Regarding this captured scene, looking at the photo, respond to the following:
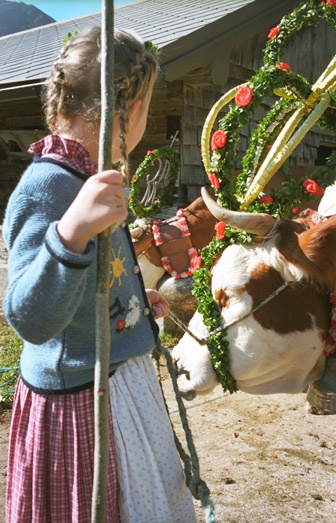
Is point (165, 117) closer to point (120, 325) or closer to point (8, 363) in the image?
point (8, 363)

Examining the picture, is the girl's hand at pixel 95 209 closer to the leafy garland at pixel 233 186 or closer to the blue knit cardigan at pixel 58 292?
the blue knit cardigan at pixel 58 292

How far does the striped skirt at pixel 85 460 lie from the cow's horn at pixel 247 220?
2.98ft

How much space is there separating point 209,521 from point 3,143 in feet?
28.5

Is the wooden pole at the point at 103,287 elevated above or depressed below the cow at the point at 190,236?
above

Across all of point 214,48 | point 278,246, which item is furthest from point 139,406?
point 214,48

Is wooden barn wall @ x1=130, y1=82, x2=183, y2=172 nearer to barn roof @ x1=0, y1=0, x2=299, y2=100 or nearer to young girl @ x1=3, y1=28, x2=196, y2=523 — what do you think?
barn roof @ x1=0, y1=0, x2=299, y2=100

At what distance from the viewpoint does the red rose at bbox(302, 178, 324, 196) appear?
228 centimetres

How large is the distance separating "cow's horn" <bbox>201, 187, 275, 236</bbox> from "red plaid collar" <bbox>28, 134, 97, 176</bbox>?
95 centimetres

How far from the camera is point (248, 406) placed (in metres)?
3.77

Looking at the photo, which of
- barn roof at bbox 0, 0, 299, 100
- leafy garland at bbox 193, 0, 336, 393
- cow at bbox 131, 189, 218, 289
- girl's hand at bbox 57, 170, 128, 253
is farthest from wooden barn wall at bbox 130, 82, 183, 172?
girl's hand at bbox 57, 170, 128, 253

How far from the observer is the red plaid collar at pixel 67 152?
4.00ft

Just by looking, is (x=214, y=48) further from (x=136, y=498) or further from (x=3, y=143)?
(x=136, y=498)

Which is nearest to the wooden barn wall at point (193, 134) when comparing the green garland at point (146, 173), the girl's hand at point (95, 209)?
the green garland at point (146, 173)

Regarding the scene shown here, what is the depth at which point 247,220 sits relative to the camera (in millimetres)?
2098
